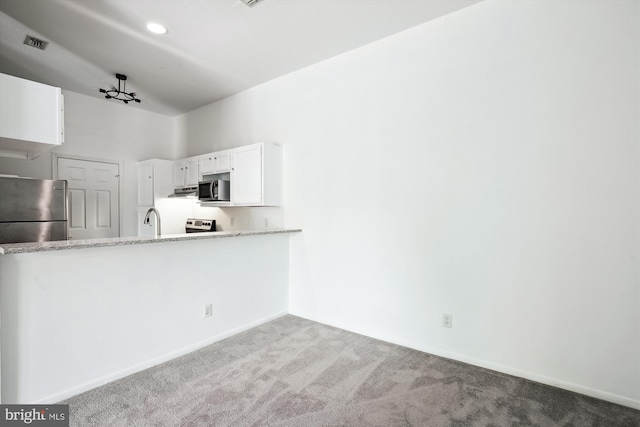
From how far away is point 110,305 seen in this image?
2.25 m

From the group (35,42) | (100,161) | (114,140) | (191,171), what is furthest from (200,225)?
(35,42)

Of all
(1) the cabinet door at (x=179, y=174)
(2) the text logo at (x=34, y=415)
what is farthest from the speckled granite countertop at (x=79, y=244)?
(1) the cabinet door at (x=179, y=174)

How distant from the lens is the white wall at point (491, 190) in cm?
208

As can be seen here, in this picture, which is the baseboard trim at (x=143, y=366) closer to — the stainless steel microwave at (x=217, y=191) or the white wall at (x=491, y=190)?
the white wall at (x=491, y=190)

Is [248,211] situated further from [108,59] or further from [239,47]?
[108,59]

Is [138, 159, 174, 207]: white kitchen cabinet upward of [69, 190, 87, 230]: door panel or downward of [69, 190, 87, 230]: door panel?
upward

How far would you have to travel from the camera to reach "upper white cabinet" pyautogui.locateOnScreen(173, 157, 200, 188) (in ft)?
15.0

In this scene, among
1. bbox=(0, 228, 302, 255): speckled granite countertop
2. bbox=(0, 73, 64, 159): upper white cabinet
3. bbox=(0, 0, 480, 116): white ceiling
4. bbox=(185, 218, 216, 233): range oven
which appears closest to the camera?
bbox=(0, 228, 302, 255): speckled granite countertop

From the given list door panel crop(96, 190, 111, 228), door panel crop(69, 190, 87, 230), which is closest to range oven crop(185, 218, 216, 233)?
door panel crop(96, 190, 111, 228)

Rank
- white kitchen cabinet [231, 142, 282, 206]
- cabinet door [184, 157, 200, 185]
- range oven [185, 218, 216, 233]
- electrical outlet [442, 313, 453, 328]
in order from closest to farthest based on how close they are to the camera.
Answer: electrical outlet [442, 313, 453, 328], white kitchen cabinet [231, 142, 282, 206], cabinet door [184, 157, 200, 185], range oven [185, 218, 216, 233]

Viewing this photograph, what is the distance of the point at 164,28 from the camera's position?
2.85 m

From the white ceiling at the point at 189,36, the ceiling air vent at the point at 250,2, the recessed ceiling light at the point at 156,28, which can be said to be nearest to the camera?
the ceiling air vent at the point at 250,2

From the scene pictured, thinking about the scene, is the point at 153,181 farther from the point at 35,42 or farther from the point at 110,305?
the point at 110,305

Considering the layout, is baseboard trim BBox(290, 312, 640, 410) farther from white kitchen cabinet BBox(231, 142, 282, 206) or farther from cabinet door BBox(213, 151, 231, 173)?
cabinet door BBox(213, 151, 231, 173)
